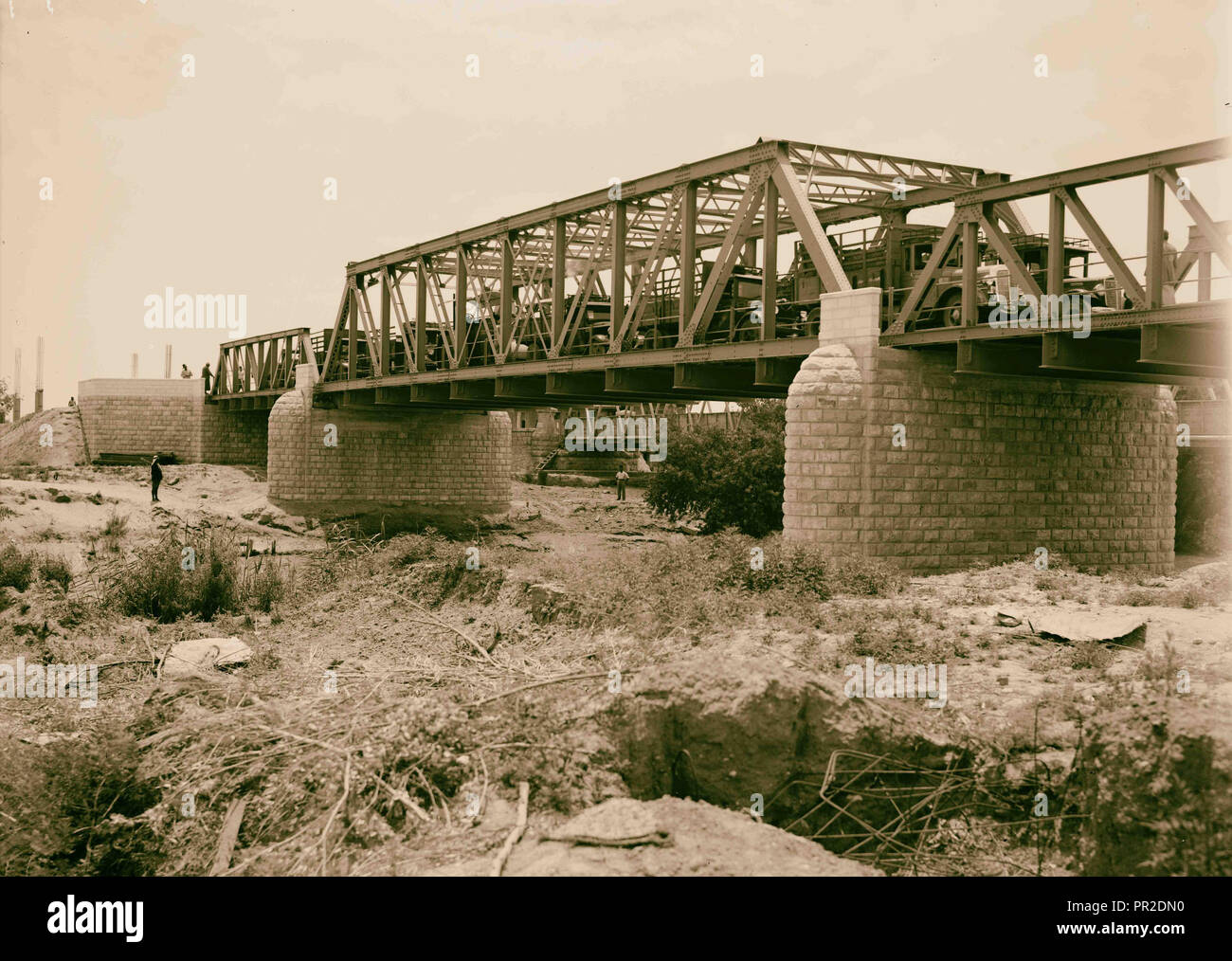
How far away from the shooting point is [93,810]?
9453 mm

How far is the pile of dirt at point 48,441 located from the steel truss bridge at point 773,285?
2610 centimetres

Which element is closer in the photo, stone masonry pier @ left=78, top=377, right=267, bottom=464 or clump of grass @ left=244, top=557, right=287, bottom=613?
clump of grass @ left=244, top=557, right=287, bottom=613

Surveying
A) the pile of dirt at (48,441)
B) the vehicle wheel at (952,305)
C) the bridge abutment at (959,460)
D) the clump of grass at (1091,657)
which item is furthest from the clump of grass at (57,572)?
the pile of dirt at (48,441)

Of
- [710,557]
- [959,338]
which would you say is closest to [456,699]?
[710,557]

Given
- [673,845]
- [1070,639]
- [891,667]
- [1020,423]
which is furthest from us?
[1020,423]

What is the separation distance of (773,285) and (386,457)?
2760 cm

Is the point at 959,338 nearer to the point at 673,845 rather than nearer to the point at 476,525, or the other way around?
the point at 673,845

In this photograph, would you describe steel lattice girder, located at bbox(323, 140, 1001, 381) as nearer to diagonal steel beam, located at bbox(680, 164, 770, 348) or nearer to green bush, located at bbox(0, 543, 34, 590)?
diagonal steel beam, located at bbox(680, 164, 770, 348)

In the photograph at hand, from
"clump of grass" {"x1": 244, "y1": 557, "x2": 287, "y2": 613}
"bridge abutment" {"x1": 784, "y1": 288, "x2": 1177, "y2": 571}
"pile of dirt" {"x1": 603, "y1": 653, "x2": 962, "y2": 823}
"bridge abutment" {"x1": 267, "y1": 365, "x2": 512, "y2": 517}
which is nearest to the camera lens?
"pile of dirt" {"x1": 603, "y1": 653, "x2": 962, "y2": 823}

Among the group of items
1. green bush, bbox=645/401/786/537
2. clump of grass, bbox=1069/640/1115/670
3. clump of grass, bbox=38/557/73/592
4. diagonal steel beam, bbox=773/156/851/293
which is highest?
diagonal steel beam, bbox=773/156/851/293

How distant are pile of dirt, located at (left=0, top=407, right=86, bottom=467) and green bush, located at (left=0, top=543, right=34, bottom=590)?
41.8 m

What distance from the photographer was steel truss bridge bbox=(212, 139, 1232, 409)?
58.4ft

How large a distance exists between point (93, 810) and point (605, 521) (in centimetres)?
3880

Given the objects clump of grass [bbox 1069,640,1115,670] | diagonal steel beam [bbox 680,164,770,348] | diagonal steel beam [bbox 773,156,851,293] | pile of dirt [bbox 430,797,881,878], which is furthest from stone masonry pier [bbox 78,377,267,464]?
pile of dirt [bbox 430,797,881,878]
